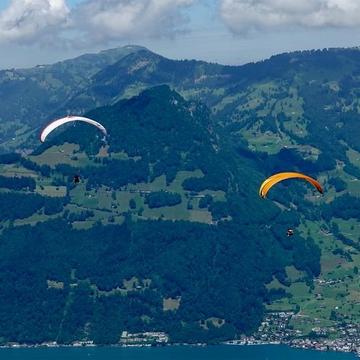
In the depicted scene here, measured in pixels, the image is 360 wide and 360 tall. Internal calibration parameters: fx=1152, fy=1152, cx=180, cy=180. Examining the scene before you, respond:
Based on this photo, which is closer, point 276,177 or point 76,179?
point 276,177

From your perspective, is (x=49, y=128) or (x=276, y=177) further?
(x=49, y=128)

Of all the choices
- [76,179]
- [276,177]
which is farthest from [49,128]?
[276,177]

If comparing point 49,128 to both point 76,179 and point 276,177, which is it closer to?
point 76,179
